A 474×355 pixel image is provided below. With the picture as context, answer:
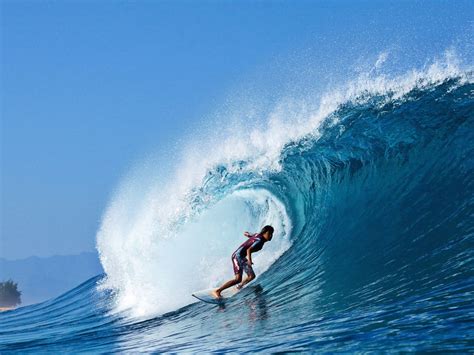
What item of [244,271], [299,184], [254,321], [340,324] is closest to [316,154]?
[299,184]

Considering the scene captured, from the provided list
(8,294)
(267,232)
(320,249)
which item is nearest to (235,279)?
(267,232)

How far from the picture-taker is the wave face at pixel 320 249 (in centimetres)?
531

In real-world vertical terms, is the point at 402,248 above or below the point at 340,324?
above

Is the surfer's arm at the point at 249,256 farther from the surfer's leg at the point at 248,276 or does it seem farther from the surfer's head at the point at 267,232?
the surfer's head at the point at 267,232

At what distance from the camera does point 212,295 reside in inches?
324

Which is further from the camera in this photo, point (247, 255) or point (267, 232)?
point (247, 255)

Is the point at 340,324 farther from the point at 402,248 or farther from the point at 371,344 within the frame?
the point at 402,248

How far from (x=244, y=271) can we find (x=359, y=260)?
173cm

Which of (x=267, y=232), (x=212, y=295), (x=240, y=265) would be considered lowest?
(x=212, y=295)

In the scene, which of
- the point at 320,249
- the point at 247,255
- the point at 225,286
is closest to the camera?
the point at 225,286

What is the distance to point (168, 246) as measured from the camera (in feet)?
37.6

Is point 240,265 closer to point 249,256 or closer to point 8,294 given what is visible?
point 249,256

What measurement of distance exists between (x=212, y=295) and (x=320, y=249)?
6.96 ft

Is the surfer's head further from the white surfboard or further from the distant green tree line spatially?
the distant green tree line
